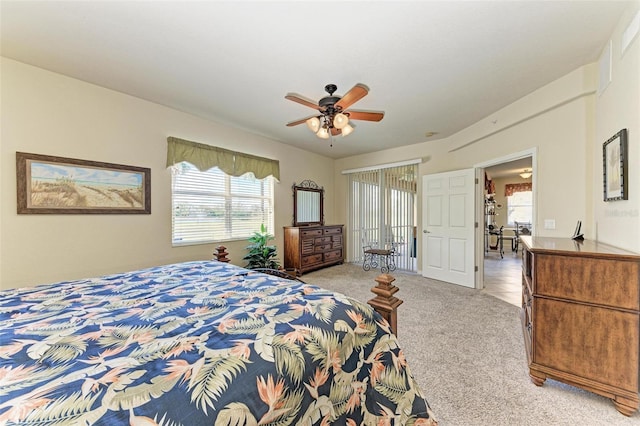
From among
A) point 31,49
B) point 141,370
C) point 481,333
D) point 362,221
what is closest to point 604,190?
point 481,333

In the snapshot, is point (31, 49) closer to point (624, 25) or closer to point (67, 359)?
point (67, 359)

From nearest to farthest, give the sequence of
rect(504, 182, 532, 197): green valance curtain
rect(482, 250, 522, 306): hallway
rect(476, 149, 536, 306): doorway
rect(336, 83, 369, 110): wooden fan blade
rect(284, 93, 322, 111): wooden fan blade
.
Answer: rect(336, 83, 369, 110): wooden fan blade
rect(284, 93, 322, 111): wooden fan blade
rect(482, 250, 522, 306): hallway
rect(476, 149, 536, 306): doorway
rect(504, 182, 532, 197): green valance curtain

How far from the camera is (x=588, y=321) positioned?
5.56 ft

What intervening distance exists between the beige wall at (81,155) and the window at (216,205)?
0.17 meters

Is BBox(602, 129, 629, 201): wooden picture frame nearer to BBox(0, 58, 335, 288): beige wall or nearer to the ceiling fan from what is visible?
the ceiling fan

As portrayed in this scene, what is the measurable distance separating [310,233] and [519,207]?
298 inches

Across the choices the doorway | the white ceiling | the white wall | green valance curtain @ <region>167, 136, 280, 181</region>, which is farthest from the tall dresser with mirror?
the white wall

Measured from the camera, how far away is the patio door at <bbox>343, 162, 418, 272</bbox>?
18.8 ft

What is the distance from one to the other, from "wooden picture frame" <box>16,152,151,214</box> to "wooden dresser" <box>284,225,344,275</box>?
96.8 inches

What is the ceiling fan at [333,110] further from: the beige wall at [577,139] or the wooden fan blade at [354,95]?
the beige wall at [577,139]

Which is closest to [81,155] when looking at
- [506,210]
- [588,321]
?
[588,321]

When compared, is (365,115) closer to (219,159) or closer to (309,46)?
(309,46)

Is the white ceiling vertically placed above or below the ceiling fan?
above

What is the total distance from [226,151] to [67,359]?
3559 mm
